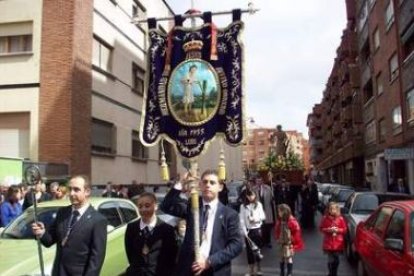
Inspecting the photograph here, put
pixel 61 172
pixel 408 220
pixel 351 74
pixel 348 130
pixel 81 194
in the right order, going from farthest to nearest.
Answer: pixel 348 130
pixel 351 74
pixel 61 172
pixel 408 220
pixel 81 194

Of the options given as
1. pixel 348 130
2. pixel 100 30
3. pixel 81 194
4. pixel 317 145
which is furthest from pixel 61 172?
pixel 317 145

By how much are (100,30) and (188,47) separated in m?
14.4

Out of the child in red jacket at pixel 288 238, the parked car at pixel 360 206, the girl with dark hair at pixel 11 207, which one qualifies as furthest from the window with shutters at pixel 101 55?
the child in red jacket at pixel 288 238

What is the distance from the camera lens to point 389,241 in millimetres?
6078

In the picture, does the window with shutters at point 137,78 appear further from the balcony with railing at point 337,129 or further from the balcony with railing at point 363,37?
the balcony with railing at point 337,129

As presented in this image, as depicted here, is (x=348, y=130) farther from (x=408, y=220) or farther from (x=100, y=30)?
(x=408, y=220)

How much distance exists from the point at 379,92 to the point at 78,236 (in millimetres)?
31340

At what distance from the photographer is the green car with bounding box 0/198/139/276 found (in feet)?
21.5

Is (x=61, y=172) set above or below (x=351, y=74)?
below

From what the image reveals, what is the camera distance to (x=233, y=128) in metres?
6.13

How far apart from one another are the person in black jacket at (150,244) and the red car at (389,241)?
2.53m

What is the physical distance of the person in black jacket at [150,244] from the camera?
4742 mm

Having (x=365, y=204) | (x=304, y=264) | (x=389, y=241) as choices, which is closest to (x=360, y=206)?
(x=365, y=204)

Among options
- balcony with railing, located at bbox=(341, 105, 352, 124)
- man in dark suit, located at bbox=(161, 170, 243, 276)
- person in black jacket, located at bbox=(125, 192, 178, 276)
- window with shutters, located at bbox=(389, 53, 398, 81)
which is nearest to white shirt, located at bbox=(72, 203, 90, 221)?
person in black jacket, located at bbox=(125, 192, 178, 276)
